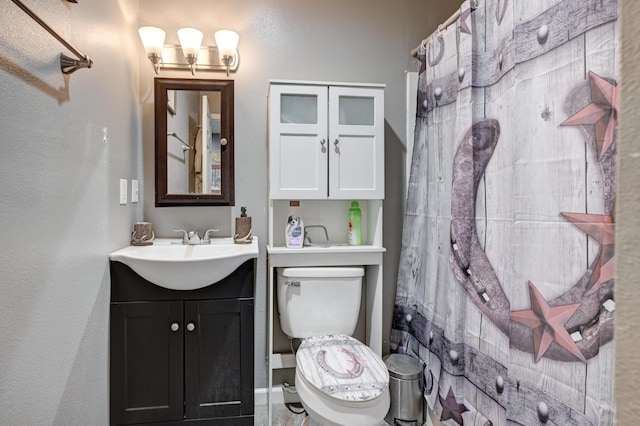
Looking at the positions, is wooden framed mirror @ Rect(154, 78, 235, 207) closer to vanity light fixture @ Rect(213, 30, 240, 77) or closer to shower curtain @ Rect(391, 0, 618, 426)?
vanity light fixture @ Rect(213, 30, 240, 77)

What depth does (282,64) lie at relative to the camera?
2.00 meters

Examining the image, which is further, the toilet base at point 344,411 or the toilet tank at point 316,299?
the toilet tank at point 316,299

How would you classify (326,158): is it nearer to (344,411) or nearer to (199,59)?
(199,59)

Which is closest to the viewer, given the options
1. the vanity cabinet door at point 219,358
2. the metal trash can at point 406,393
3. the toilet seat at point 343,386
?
the toilet seat at point 343,386

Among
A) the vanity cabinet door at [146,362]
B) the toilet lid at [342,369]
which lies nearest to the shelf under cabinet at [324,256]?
the toilet lid at [342,369]

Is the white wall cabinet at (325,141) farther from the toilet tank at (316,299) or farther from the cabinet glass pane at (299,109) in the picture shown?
the toilet tank at (316,299)

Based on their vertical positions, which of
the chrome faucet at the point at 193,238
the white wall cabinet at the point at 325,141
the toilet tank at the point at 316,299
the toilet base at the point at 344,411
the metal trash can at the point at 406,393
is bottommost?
the metal trash can at the point at 406,393

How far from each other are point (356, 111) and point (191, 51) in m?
0.94

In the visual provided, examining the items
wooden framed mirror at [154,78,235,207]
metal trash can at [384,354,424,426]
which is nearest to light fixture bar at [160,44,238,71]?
wooden framed mirror at [154,78,235,207]

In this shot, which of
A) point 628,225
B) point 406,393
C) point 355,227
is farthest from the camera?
point 355,227

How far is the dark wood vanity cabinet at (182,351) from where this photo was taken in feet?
5.11

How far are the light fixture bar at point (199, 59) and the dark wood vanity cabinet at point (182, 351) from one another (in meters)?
1.13

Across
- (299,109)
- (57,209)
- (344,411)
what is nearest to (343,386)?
(344,411)

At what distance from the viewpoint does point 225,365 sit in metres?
1.63
